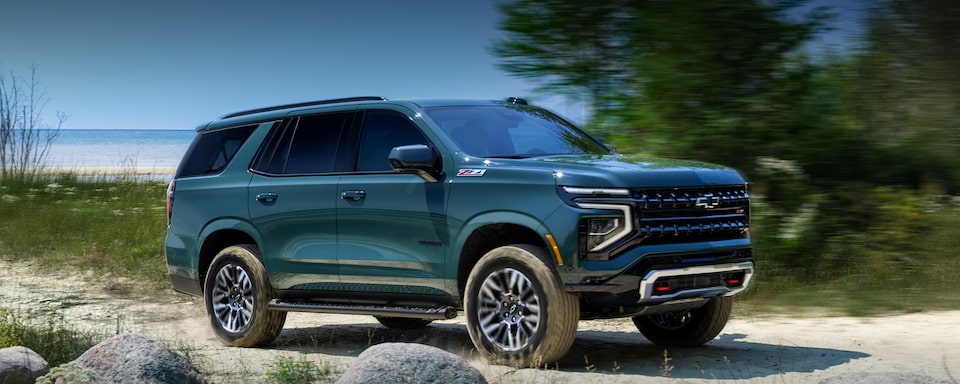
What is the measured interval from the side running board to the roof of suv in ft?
5.18

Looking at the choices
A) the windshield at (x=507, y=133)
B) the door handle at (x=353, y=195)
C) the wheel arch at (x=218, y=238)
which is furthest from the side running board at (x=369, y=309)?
the windshield at (x=507, y=133)

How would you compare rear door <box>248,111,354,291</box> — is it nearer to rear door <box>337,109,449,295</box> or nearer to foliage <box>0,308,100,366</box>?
rear door <box>337,109,449,295</box>

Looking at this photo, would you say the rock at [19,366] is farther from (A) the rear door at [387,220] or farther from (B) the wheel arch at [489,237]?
(B) the wheel arch at [489,237]

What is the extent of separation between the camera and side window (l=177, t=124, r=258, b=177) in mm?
10641

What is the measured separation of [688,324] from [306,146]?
3413 mm

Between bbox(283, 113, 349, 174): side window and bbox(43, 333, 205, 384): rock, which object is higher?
bbox(283, 113, 349, 174): side window

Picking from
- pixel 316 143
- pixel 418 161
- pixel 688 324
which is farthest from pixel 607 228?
pixel 316 143

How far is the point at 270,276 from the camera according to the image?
1001 centimetres

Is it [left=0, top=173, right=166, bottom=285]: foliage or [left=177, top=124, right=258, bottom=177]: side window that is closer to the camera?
[left=177, top=124, right=258, bottom=177]: side window

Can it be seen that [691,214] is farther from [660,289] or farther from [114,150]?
[114,150]

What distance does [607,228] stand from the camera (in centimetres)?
767

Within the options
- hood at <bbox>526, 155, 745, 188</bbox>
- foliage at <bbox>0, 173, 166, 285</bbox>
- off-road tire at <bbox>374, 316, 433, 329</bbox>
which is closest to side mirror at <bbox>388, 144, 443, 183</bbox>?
hood at <bbox>526, 155, 745, 188</bbox>

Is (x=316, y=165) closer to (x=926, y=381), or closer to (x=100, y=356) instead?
(x=100, y=356)

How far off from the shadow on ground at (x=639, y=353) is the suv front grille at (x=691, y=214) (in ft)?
2.77
